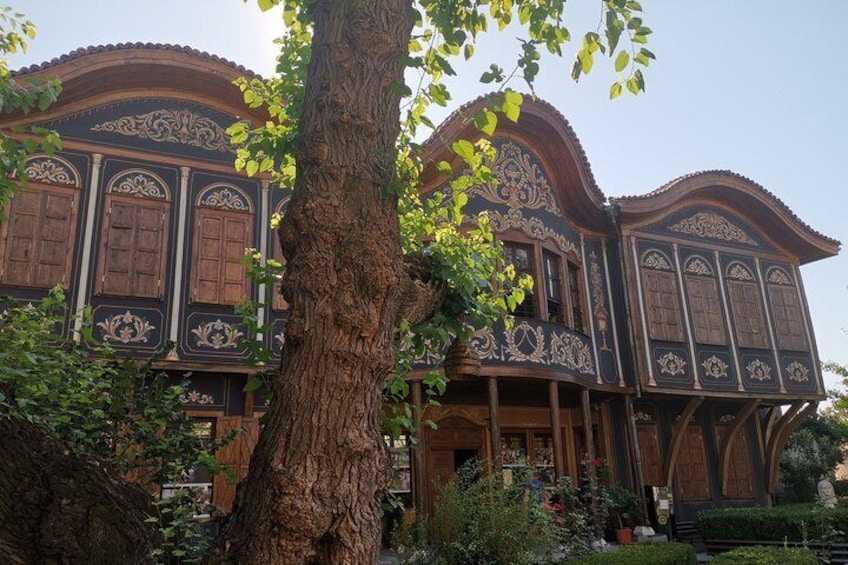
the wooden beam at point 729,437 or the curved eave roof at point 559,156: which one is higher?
the curved eave roof at point 559,156

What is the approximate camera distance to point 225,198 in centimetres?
1098

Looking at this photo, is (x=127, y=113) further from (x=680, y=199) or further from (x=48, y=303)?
(x=680, y=199)

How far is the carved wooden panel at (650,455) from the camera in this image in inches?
589

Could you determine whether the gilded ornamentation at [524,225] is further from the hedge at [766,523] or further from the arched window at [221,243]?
the hedge at [766,523]

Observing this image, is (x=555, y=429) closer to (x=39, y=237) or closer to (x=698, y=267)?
(x=698, y=267)

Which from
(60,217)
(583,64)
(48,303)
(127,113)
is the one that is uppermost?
(127,113)

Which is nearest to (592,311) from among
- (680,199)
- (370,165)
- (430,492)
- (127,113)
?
(680,199)

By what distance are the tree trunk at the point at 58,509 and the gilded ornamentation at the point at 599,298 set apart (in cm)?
1224

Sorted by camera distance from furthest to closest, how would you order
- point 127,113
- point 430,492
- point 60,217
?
point 430,492 → point 127,113 → point 60,217

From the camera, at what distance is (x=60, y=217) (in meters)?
9.94

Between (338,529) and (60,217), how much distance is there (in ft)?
29.1

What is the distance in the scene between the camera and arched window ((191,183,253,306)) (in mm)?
10469

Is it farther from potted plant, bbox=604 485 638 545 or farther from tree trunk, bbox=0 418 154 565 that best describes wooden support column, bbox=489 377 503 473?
tree trunk, bbox=0 418 154 565

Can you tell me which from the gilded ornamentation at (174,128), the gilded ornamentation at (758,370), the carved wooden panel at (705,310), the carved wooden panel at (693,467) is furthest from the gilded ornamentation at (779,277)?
the gilded ornamentation at (174,128)
